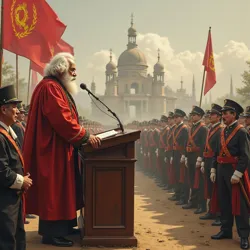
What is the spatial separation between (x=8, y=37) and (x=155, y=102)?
3298 inches

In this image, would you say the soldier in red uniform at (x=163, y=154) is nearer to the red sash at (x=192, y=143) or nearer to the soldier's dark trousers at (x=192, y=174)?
the soldier's dark trousers at (x=192, y=174)

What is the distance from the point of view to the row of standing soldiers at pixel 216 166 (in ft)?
19.6

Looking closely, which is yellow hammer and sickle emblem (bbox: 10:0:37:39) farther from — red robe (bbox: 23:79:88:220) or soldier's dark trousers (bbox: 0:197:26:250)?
soldier's dark trousers (bbox: 0:197:26:250)

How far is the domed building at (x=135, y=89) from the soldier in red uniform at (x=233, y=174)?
7821 centimetres

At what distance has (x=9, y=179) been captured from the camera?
12.6ft

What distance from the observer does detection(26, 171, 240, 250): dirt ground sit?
5766mm

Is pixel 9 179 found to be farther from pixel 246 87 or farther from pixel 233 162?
pixel 246 87

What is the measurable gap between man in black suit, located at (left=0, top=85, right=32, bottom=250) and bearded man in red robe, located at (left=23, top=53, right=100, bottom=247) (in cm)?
118

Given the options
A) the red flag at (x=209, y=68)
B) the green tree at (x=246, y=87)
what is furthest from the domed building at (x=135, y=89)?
the red flag at (x=209, y=68)

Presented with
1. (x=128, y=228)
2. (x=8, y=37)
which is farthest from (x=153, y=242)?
(x=8, y=37)

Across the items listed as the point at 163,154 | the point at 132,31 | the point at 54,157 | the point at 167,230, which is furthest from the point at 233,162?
the point at 132,31

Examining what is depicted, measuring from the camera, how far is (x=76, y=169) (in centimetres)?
561

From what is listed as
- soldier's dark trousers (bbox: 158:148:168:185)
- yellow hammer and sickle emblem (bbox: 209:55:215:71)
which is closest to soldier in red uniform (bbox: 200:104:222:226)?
soldier's dark trousers (bbox: 158:148:168:185)

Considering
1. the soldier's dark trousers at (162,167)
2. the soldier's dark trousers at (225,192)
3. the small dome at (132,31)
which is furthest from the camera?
the small dome at (132,31)
